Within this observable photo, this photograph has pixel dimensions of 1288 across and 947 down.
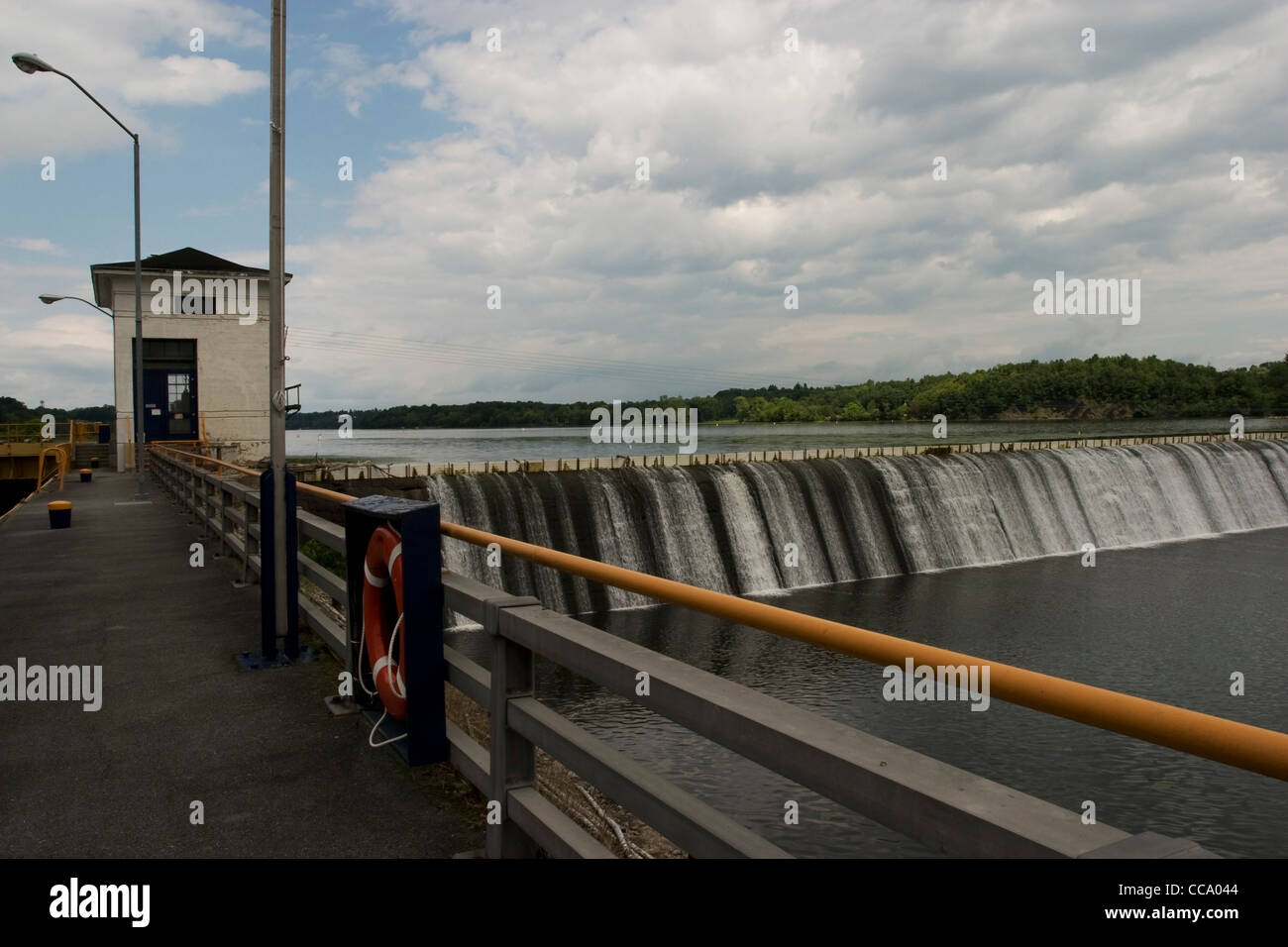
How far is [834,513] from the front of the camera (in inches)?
1185

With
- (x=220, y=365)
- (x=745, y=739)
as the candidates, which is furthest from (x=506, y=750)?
(x=220, y=365)

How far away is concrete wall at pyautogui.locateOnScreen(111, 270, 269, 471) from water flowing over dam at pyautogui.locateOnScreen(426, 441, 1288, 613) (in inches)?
683

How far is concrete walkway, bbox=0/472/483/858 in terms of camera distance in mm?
3918

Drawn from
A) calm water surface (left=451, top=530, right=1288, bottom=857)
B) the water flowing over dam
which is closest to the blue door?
the water flowing over dam

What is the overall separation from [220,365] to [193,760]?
37286 millimetres

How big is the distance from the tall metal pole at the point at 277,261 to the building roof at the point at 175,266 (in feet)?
120

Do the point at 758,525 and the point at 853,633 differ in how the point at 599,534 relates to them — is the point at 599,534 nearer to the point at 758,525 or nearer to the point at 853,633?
the point at 758,525

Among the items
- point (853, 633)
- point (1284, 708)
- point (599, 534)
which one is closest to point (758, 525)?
point (599, 534)

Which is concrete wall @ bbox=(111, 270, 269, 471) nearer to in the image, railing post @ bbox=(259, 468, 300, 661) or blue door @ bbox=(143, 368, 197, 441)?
blue door @ bbox=(143, 368, 197, 441)

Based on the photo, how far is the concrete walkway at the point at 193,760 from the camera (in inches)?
154

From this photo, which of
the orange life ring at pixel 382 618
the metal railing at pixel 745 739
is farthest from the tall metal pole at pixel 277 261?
the metal railing at pixel 745 739

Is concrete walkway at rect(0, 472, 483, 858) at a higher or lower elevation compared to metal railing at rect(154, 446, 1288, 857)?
lower
